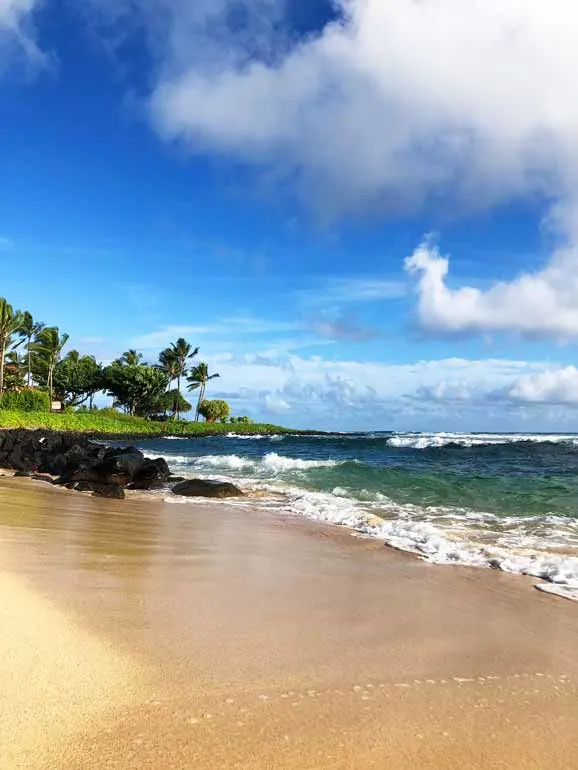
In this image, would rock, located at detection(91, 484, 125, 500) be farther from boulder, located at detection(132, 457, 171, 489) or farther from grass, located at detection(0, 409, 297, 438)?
grass, located at detection(0, 409, 297, 438)

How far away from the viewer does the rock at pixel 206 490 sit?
14531 millimetres

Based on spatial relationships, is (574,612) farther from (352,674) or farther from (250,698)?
(250,698)

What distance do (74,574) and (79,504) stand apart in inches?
256

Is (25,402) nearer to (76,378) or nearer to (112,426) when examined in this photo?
(112,426)

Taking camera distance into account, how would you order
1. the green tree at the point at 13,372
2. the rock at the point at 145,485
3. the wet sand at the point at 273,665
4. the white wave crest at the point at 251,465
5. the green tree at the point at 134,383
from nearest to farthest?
the wet sand at the point at 273,665
the rock at the point at 145,485
the white wave crest at the point at 251,465
the green tree at the point at 13,372
the green tree at the point at 134,383

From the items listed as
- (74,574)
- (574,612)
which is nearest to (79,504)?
(74,574)

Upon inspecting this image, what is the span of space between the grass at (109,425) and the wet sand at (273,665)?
146ft

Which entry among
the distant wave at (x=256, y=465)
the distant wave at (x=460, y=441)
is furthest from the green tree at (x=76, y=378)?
the distant wave at (x=256, y=465)

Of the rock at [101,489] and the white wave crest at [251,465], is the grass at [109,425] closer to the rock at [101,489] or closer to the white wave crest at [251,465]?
the white wave crest at [251,465]

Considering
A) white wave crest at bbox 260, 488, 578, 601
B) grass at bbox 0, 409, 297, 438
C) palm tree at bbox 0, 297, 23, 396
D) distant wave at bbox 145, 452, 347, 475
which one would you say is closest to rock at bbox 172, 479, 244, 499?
white wave crest at bbox 260, 488, 578, 601

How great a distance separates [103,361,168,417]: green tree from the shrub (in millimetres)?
17425

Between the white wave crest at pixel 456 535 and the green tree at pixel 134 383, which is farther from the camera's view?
the green tree at pixel 134 383

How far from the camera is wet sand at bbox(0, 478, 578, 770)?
250cm

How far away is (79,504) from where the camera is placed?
1137 cm
